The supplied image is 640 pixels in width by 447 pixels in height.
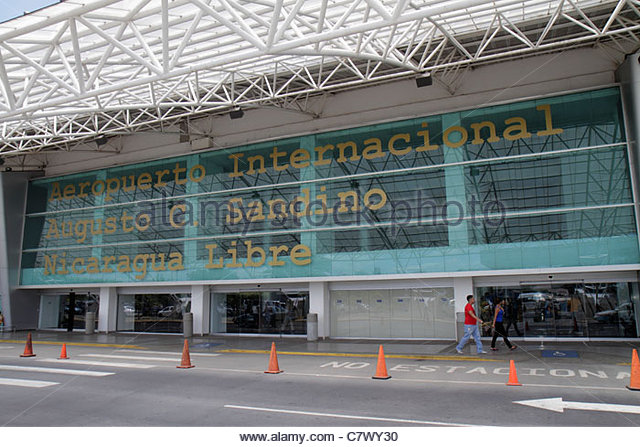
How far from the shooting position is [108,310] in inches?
1043

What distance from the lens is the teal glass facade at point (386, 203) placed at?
17.9 meters

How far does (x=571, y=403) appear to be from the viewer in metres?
8.22

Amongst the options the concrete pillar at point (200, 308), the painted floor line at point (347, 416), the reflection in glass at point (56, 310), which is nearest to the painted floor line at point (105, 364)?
the painted floor line at point (347, 416)

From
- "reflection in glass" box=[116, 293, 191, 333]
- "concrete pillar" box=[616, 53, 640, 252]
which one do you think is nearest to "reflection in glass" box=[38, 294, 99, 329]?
"reflection in glass" box=[116, 293, 191, 333]

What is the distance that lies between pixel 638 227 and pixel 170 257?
19.8 metres

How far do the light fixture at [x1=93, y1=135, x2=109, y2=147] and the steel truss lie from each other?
3807 mm

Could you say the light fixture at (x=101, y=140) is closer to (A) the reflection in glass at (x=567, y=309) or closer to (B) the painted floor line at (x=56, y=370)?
(B) the painted floor line at (x=56, y=370)

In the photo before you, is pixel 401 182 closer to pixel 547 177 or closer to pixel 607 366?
pixel 547 177

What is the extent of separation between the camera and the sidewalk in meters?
14.6

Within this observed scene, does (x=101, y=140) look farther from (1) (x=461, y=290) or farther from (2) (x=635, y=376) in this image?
(2) (x=635, y=376)

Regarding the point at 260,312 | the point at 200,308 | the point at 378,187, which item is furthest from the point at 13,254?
the point at 378,187

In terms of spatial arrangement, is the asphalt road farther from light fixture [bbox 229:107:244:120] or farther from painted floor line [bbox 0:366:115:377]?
light fixture [bbox 229:107:244:120]

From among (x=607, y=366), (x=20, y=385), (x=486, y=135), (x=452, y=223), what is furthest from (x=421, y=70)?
(x=20, y=385)

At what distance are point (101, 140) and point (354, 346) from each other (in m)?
17.5
